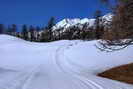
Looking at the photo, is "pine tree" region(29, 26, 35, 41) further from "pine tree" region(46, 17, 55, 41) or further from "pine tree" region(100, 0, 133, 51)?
"pine tree" region(100, 0, 133, 51)

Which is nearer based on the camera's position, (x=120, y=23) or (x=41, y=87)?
(x=41, y=87)

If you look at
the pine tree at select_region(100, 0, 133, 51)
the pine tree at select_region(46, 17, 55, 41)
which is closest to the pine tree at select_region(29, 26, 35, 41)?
the pine tree at select_region(46, 17, 55, 41)

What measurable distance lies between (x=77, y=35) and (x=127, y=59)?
73945 millimetres

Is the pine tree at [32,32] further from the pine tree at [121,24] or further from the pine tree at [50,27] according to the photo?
the pine tree at [121,24]

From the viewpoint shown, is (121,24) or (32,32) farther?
(32,32)

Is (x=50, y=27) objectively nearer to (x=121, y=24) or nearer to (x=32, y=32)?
(x=32, y=32)

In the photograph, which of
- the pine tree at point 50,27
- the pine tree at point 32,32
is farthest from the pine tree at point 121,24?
the pine tree at point 32,32

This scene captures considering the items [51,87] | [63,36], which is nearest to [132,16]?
[51,87]

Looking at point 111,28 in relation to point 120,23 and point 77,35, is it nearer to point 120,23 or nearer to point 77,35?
point 120,23

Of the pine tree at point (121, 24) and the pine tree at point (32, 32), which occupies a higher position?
the pine tree at point (121, 24)

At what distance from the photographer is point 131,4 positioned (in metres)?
13.5

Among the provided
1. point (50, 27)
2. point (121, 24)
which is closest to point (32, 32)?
point (50, 27)

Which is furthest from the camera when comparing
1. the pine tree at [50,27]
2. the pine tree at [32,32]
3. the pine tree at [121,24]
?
the pine tree at [32,32]

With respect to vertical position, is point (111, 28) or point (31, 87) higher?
point (111, 28)
